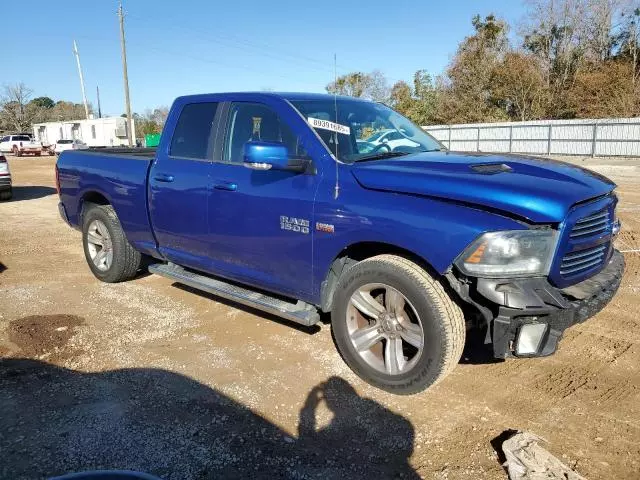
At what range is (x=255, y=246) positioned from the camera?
4.05 m

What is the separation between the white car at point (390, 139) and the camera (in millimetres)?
4195

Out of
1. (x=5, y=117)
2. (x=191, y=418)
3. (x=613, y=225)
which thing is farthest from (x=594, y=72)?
(x=5, y=117)

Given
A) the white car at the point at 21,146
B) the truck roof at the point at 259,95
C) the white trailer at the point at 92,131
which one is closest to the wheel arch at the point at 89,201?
the truck roof at the point at 259,95

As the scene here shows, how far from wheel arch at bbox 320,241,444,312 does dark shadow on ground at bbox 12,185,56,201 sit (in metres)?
12.8

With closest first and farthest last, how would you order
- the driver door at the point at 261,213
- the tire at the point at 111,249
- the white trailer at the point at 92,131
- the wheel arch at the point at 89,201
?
the driver door at the point at 261,213, the tire at the point at 111,249, the wheel arch at the point at 89,201, the white trailer at the point at 92,131

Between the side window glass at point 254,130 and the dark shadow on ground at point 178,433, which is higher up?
the side window glass at point 254,130

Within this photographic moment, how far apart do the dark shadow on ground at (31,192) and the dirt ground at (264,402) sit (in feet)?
34.6

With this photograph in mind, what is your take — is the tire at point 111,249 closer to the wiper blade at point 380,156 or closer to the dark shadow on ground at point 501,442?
the wiper blade at point 380,156

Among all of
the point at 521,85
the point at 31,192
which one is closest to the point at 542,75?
the point at 521,85

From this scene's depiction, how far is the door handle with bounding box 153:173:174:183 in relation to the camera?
4681 mm

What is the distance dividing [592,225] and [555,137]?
26388 mm

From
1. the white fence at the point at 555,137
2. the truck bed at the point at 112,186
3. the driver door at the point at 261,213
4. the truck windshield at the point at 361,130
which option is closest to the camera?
the driver door at the point at 261,213

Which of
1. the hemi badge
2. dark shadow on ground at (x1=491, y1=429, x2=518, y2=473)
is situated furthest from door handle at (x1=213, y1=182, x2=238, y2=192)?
dark shadow on ground at (x1=491, y1=429, x2=518, y2=473)

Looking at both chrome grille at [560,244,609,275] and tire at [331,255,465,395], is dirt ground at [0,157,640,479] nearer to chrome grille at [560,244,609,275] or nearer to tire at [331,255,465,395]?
tire at [331,255,465,395]
